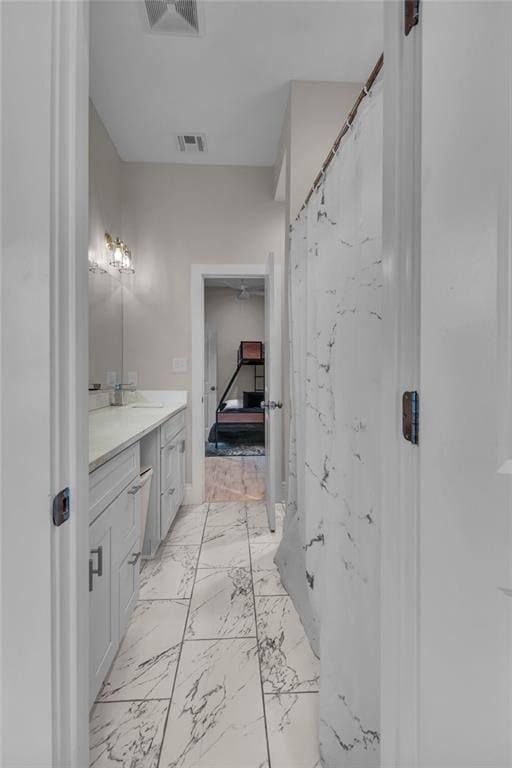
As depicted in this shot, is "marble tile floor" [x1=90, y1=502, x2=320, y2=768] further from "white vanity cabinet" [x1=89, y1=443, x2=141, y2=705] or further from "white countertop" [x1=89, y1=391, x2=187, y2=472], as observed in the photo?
"white countertop" [x1=89, y1=391, x2=187, y2=472]

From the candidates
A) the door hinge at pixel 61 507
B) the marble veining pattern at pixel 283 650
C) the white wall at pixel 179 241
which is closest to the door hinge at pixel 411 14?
the door hinge at pixel 61 507

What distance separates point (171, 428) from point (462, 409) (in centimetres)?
228

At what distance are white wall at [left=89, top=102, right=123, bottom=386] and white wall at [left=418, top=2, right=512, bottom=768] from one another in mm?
2320

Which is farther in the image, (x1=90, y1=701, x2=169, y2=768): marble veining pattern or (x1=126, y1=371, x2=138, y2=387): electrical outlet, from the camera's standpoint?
(x1=126, y1=371, x2=138, y2=387): electrical outlet

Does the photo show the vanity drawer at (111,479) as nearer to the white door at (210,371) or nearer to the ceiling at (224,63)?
the ceiling at (224,63)

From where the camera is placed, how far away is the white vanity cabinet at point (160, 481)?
2.25m

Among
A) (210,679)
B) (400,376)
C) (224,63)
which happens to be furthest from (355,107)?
(210,679)

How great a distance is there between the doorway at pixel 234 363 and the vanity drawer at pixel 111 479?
172 inches

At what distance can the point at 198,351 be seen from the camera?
11.0 feet

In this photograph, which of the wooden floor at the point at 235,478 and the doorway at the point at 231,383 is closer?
the doorway at the point at 231,383

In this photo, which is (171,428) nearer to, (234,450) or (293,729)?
(293,729)

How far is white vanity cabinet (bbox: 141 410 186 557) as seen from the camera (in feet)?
7.38

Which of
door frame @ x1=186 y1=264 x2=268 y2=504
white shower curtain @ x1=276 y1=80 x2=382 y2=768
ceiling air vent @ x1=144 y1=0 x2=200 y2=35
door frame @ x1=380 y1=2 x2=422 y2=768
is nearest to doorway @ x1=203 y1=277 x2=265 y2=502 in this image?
door frame @ x1=186 y1=264 x2=268 y2=504

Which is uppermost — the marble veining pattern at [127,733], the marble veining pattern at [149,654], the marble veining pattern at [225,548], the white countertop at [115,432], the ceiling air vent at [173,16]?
the ceiling air vent at [173,16]
